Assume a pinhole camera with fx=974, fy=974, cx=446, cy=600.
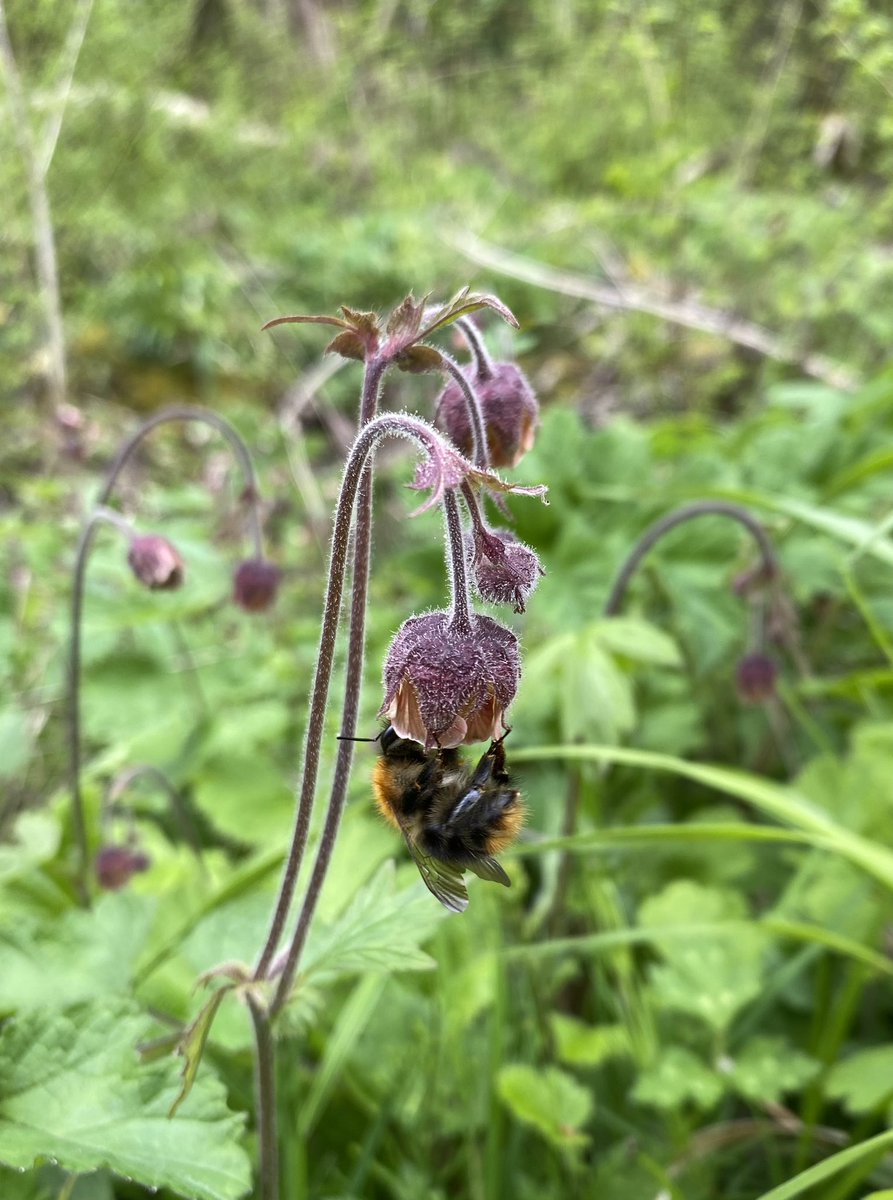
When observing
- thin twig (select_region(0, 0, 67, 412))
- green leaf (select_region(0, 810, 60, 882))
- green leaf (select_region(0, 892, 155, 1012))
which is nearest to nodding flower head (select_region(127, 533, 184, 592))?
green leaf (select_region(0, 810, 60, 882))

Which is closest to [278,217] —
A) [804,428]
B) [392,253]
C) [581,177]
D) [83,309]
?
[392,253]

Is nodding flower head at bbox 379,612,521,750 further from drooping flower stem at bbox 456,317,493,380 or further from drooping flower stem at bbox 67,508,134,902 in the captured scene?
drooping flower stem at bbox 67,508,134,902

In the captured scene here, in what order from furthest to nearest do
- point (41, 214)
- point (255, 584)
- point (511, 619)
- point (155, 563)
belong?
point (41, 214)
point (511, 619)
point (255, 584)
point (155, 563)

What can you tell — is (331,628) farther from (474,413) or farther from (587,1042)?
(587,1042)

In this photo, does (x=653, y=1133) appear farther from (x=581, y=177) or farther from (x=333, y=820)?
(x=581, y=177)

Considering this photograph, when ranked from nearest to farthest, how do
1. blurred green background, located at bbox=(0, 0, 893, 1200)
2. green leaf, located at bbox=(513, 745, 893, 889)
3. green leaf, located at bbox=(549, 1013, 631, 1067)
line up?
1. green leaf, located at bbox=(513, 745, 893, 889)
2. blurred green background, located at bbox=(0, 0, 893, 1200)
3. green leaf, located at bbox=(549, 1013, 631, 1067)

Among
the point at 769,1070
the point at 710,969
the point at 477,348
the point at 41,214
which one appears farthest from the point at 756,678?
the point at 41,214
